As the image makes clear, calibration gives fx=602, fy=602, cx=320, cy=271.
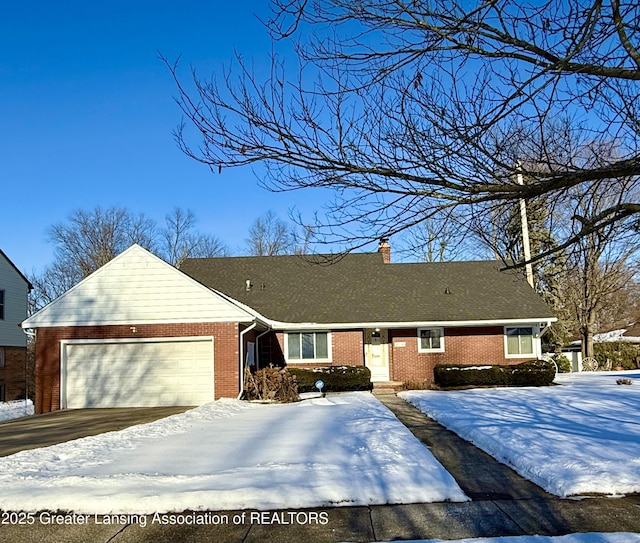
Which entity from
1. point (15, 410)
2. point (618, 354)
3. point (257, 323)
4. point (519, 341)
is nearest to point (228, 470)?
point (257, 323)

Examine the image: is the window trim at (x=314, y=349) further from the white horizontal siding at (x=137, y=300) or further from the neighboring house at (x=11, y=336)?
the neighboring house at (x=11, y=336)

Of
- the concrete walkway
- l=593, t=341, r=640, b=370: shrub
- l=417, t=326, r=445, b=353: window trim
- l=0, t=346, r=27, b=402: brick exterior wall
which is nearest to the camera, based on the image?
the concrete walkway

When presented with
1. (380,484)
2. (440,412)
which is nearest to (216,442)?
(380,484)

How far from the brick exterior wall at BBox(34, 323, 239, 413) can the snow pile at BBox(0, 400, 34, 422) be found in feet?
9.37

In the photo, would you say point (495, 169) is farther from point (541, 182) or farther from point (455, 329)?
point (455, 329)

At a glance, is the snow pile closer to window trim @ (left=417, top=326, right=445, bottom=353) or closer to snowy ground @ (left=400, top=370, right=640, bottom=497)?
snowy ground @ (left=400, top=370, right=640, bottom=497)

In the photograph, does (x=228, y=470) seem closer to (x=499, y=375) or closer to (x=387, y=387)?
(x=387, y=387)

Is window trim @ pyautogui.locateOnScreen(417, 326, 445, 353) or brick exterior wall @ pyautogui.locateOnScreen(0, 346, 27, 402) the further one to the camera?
brick exterior wall @ pyautogui.locateOnScreen(0, 346, 27, 402)

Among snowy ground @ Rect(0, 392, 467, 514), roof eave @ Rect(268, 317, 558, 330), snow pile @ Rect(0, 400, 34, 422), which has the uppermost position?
roof eave @ Rect(268, 317, 558, 330)

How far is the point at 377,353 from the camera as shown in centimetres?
2389

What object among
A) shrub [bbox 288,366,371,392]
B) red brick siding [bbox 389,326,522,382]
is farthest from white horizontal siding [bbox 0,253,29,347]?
red brick siding [bbox 389,326,522,382]

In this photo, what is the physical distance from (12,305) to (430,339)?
67.1 feet

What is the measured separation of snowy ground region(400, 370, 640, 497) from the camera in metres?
7.18

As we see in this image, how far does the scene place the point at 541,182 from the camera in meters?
5.52
